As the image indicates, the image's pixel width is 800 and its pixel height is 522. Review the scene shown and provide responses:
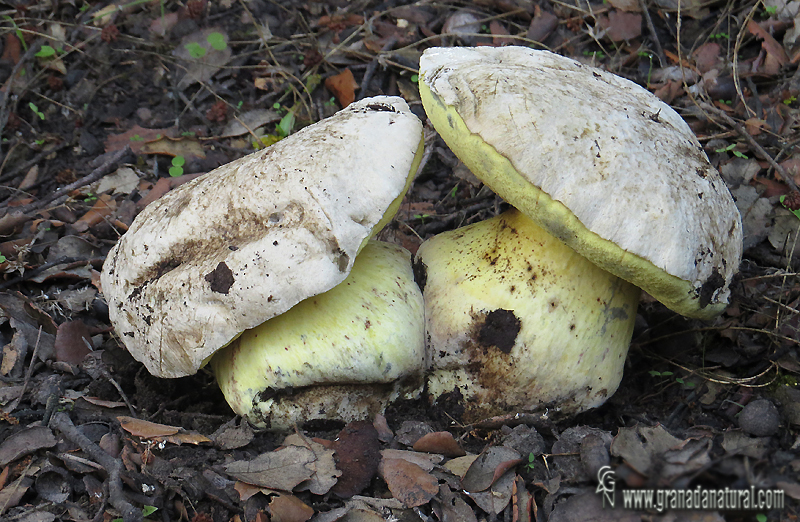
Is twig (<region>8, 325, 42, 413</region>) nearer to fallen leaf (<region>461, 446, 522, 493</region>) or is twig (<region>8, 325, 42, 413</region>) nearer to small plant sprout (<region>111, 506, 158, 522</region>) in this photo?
small plant sprout (<region>111, 506, 158, 522</region>)

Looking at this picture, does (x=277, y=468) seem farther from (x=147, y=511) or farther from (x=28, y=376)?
(x=28, y=376)

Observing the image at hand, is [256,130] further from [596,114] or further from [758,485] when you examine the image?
[758,485]

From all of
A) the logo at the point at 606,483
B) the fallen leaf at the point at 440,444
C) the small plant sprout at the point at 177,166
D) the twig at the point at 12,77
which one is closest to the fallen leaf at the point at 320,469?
the fallen leaf at the point at 440,444

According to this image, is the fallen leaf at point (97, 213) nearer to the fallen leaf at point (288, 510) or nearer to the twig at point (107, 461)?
the twig at point (107, 461)

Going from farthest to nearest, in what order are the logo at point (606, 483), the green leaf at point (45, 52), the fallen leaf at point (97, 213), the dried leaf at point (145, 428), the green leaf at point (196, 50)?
the green leaf at point (196, 50), the green leaf at point (45, 52), the fallen leaf at point (97, 213), the dried leaf at point (145, 428), the logo at point (606, 483)

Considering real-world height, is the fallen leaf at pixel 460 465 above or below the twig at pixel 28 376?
above

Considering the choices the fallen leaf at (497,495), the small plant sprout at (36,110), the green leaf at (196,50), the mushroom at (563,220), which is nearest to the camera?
the mushroom at (563,220)

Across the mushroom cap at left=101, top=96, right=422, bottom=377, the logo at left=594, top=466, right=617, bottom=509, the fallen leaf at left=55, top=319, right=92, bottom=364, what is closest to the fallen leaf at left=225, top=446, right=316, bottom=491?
the mushroom cap at left=101, top=96, right=422, bottom=377
